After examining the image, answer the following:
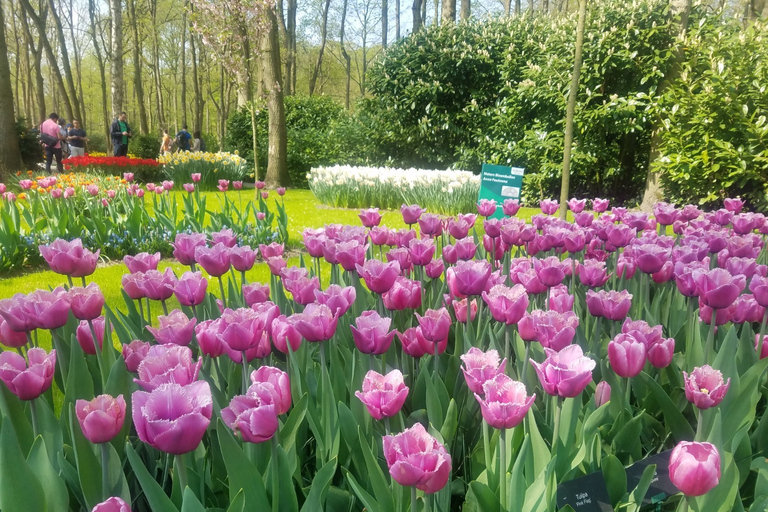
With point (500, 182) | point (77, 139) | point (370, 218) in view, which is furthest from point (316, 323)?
point (77, 139)

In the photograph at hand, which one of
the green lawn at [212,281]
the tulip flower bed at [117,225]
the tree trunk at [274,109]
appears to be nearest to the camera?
the green lawn at [212,281]

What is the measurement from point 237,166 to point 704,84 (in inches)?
412

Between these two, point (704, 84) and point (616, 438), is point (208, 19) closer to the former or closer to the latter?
point (704, 84)

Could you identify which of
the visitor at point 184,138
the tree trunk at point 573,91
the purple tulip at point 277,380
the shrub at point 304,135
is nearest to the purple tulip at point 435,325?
the purple tulip at point 277,380

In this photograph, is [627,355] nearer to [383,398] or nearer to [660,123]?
[383,398]

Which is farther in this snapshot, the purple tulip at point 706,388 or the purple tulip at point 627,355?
the purple tulip at point 627,355

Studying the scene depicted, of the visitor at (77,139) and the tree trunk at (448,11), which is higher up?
the tree trunk at (448,11)

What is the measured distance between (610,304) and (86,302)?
1.50 m

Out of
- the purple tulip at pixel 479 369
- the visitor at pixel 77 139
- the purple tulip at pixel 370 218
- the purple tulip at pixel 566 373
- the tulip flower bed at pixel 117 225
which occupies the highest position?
the visitor at pixel 77 139

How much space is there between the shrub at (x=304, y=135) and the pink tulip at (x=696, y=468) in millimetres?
13154

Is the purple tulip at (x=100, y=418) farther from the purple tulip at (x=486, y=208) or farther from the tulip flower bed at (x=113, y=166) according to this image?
the tulip flower bed at (x=113, y=166)

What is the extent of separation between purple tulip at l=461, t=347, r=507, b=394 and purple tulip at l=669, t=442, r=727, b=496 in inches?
14.7

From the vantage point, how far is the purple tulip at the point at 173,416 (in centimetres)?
92

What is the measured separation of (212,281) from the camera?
16.5 feet
